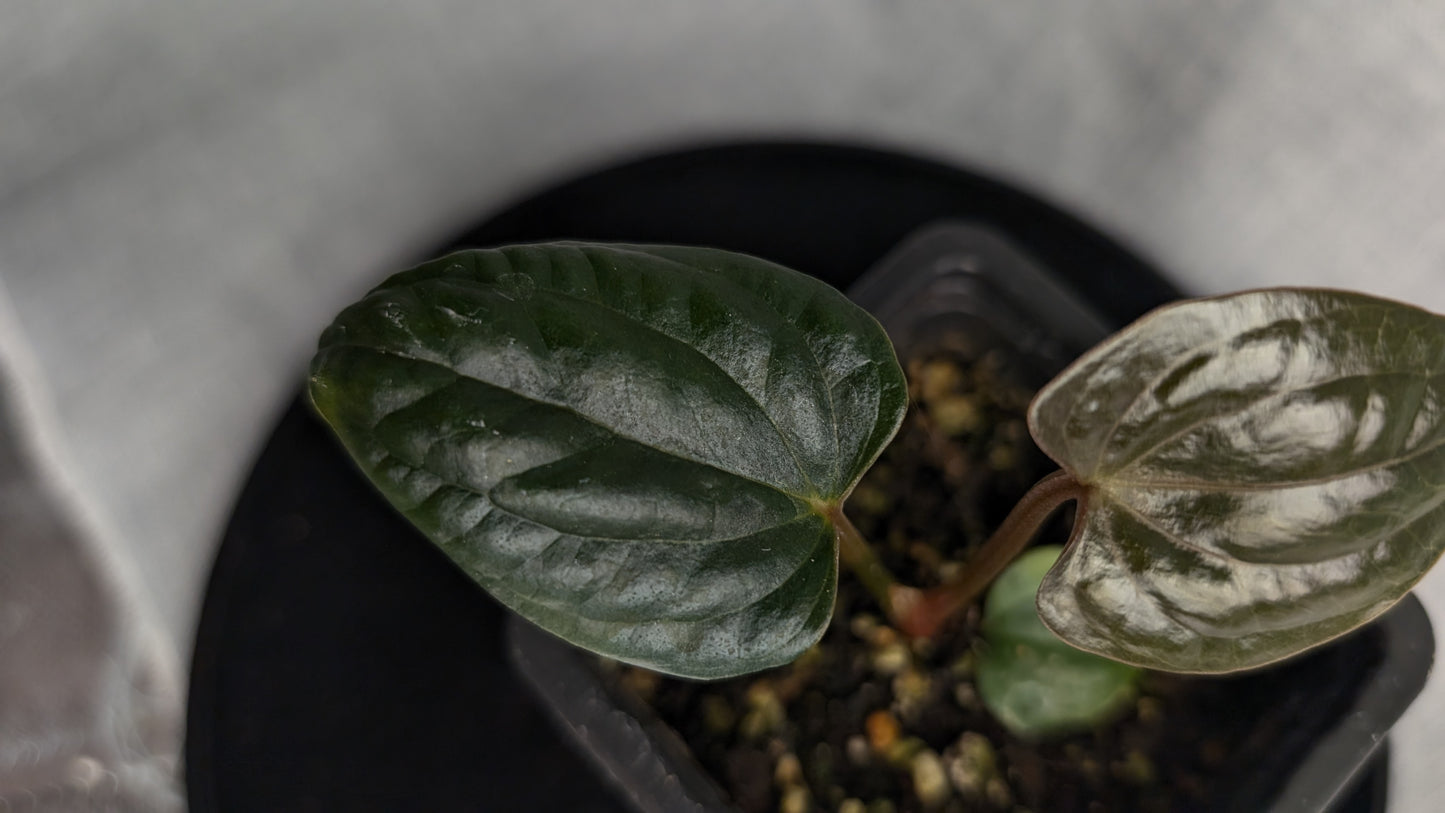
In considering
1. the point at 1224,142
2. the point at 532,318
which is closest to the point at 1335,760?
the point at 532,318

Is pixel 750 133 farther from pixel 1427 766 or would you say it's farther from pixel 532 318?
pixel 1427 766

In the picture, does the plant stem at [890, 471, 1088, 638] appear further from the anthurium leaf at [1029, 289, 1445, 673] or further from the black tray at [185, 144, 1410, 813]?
the black tray at [185, 144, 1410, 813]

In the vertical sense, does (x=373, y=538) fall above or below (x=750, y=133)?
below

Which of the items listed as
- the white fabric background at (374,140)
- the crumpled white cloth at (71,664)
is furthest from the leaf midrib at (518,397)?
the crumpled white cloth at (71,664)

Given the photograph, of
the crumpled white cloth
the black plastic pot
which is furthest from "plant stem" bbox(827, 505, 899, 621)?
the crumpled white cloth

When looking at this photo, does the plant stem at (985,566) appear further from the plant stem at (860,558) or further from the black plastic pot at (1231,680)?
the black plastic pot at (1231,680)

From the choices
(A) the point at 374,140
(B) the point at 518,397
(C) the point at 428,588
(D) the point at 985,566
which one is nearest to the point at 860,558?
(D) the point at 985,566

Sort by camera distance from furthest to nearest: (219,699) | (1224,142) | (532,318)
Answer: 1. (1224,142)
2. (219,699)
3. (532,318)
